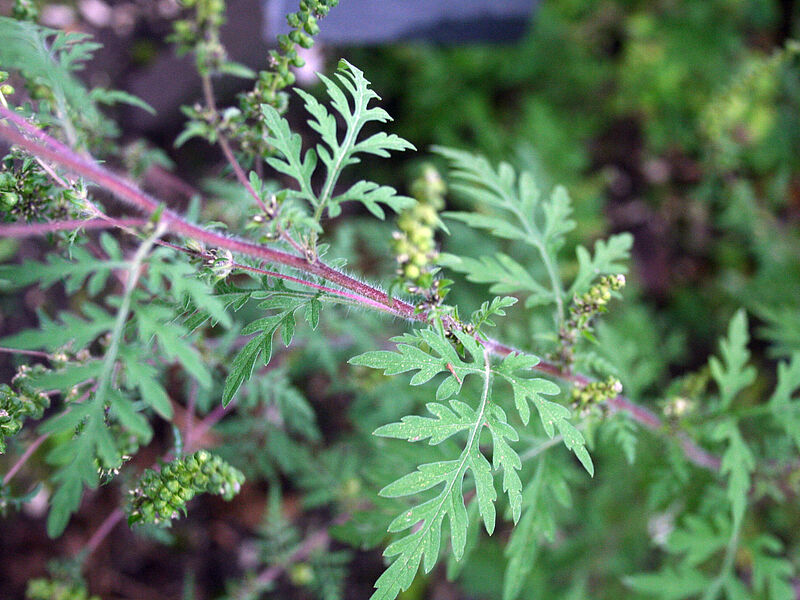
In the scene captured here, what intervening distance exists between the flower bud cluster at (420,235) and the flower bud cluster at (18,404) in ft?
3.62

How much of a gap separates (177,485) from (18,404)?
0.54m

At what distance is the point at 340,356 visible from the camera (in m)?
3.71

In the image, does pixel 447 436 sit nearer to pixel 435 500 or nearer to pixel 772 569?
pixel 435 500

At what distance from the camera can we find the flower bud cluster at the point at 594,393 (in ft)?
6.75

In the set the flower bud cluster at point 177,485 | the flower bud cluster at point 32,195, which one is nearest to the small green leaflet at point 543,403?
the flower bud cluster at point 177,485

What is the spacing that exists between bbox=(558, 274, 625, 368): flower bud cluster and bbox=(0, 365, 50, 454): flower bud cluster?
5.58 feet

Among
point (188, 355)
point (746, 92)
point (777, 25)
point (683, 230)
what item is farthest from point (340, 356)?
point (777, 25)

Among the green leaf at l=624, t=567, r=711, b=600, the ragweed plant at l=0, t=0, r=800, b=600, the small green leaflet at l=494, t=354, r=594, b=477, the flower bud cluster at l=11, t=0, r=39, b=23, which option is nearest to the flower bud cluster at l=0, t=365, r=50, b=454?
the ragweed plant at l=0, t=0, r=800, b=600

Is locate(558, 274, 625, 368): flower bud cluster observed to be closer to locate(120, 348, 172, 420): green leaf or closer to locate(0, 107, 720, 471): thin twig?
locate(0, 107, 720, 471): thin twig

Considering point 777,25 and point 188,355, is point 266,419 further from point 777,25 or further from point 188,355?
point 777,25

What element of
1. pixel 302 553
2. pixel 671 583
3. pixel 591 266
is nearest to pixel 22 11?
pixel 591 266

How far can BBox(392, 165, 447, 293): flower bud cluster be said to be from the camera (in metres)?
1.43

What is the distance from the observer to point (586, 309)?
6.73 feet

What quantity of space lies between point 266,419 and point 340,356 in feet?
1.98
